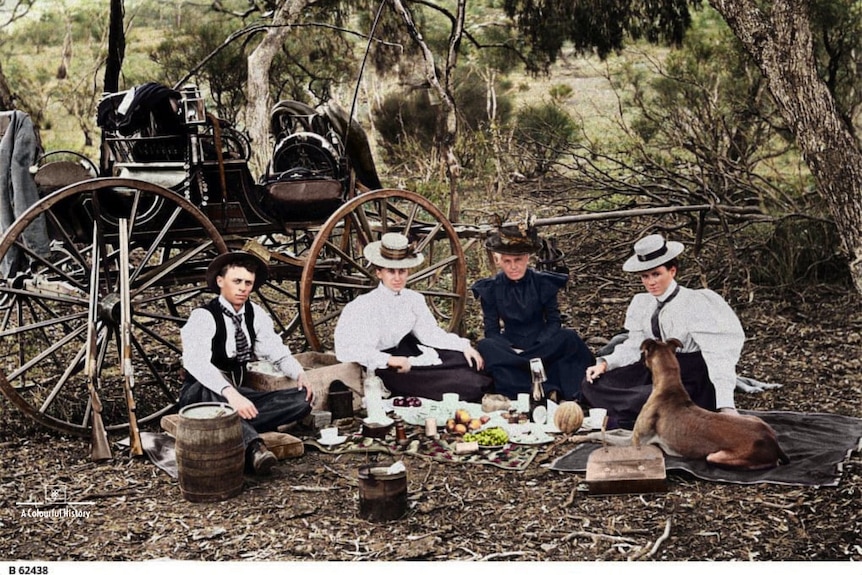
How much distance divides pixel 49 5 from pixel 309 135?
1.51 meters

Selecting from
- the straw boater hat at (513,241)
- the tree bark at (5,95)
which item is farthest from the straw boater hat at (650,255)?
the tree bark at (5,95)

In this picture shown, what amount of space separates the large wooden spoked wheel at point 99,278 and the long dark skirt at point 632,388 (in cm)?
191

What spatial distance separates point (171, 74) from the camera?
6082mm

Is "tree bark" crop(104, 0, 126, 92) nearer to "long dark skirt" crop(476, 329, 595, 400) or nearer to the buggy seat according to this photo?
the buggy seat

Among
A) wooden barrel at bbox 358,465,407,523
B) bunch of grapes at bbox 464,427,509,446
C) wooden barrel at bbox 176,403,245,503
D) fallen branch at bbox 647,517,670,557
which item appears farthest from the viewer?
bunch of grapes at bbox 464,427,509,446

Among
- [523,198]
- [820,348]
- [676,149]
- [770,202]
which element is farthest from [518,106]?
[820,348]

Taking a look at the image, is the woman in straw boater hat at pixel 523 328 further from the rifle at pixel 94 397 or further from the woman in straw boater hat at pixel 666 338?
the rifle at pixel 94 397

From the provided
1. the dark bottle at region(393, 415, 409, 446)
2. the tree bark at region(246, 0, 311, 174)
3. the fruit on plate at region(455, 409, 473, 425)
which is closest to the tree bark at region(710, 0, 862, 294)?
the fruit on plate at region(455, 409, 473, 425)

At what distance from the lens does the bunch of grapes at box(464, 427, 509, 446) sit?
13.8 feet

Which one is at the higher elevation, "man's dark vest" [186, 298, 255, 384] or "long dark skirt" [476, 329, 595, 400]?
"man's dark vest" [186, 298, 255, 384]

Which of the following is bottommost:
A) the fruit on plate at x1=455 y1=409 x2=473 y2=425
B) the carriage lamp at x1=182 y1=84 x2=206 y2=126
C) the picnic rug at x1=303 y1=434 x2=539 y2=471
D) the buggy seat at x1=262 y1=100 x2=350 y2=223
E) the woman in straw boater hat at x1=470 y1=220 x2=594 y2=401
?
the picnic rug at x1=303 y1=434 x2=539 y2=471

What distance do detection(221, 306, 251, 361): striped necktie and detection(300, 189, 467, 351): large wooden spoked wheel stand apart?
1.71ft

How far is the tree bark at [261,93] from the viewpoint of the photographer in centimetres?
583

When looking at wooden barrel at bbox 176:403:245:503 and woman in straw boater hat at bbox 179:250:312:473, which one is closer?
wooden barrel at bbox 176:403:245:503
